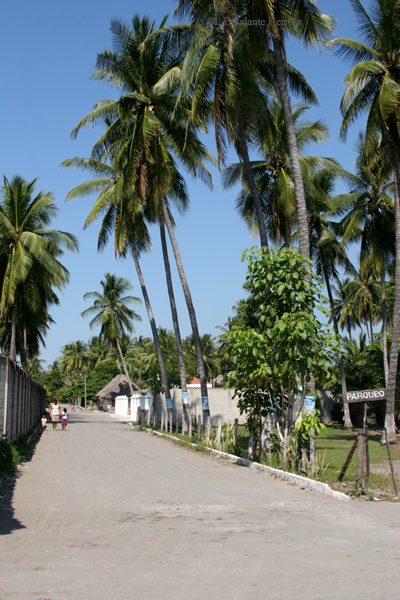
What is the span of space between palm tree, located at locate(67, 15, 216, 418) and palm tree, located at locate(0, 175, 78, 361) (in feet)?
14.4

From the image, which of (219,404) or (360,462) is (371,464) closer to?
(360,462)

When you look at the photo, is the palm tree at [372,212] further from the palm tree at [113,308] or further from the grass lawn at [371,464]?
the palm tree at [113,308]

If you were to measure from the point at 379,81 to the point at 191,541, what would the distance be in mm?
17874

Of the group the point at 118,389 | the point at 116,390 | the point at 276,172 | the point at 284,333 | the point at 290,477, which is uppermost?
the point at 276,172

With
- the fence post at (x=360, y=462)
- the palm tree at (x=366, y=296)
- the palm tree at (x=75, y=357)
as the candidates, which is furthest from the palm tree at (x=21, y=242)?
the palm tree at (x=75, y=357)

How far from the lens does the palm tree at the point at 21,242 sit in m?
25.1

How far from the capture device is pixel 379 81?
2016 centimetres

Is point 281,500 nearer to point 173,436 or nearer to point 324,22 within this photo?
point 324,22

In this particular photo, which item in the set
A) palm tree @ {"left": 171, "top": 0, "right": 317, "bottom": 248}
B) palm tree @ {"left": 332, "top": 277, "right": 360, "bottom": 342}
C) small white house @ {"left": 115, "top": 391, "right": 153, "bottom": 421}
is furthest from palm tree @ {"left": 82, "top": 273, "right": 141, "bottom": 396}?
palm tree @ {"left": 171, "top": 0, "right": 317, "bottom": 248}

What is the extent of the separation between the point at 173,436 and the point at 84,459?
25.1 feet

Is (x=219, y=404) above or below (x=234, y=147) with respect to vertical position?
below

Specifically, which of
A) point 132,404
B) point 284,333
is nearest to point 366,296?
point 132,404

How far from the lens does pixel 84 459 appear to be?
1653 centimetres

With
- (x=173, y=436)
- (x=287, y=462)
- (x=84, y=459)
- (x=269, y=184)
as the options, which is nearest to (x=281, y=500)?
(x=287, y=462)
